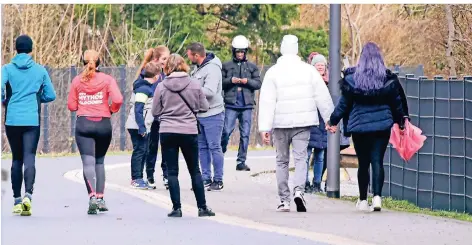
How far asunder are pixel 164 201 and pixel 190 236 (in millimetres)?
3360

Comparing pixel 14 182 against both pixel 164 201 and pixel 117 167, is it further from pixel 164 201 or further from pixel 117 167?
pixel 117 167

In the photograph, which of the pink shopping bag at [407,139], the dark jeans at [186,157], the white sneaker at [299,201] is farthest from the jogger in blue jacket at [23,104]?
the pink shopping bag at [407,139]

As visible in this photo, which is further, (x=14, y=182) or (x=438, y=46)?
(x=438, y=46)

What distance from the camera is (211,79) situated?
16.5 m

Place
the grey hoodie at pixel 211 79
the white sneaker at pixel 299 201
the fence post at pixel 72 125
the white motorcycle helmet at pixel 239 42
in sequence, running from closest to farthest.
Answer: the white sneaker at pixel 299 201 < the grey hoodie at pixel 211 79 < the white motorcycle helmet at pixel 239 42 < the fence post at pixel 72 125

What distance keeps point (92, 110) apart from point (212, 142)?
277cm

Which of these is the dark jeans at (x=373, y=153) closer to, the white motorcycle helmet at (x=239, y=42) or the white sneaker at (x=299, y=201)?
the white sneaker at (x=299, y=201)

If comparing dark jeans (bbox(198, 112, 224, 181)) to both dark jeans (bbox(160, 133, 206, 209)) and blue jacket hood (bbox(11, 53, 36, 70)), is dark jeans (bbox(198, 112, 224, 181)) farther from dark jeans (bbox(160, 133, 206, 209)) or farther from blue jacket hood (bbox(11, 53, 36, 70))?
blue jacket hood (bbox(11, 53, 36, 70))

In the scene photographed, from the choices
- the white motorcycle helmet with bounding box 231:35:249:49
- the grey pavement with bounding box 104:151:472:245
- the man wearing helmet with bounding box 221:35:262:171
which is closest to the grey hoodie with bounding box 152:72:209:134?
the grey pavement with bounding box 104:151:472:245

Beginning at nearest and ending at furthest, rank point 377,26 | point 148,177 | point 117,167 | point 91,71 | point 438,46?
point 91,71 → point 148,177 → point 117,167 → point 438,46 → point 377,26

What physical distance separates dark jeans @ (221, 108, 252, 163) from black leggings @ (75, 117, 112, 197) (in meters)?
5.30

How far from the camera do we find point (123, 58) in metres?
34.2

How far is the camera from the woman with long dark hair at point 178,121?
544 inches

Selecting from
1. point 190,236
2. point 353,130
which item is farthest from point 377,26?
point 190,236
